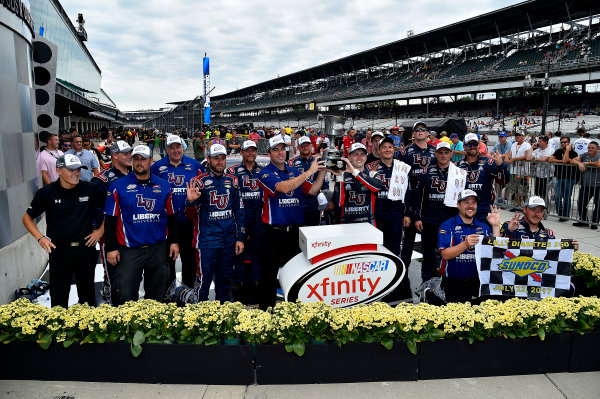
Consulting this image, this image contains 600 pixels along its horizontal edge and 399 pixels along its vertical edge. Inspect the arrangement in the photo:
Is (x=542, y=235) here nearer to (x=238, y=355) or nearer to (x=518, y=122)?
(x=238, y=355)

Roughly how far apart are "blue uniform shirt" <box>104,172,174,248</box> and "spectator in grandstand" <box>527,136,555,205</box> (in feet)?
30.5

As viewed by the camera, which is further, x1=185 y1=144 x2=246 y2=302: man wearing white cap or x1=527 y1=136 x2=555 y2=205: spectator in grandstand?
x1=527 y1=136 x2=555 y2=205: spectator in grandstand

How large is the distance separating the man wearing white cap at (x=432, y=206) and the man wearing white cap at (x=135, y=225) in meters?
3.33

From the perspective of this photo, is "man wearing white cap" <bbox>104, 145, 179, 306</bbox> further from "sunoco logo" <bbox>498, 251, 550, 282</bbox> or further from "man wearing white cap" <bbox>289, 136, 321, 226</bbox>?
"sunoco logo" <bbox>498, 251, 550, 282</bbox>

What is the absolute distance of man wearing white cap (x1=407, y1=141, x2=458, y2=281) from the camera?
17.7ft

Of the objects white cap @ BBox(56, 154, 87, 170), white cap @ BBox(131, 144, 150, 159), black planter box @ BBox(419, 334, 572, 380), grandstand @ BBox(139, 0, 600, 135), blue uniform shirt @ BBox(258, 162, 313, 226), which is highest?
grandstand @ BBox(139, 0, 600, 135)

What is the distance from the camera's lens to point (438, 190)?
17.7 ft

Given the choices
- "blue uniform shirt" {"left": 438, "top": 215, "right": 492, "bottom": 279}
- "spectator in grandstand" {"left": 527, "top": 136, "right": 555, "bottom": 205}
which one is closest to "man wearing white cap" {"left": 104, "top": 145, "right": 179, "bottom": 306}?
"blue uniform shirt" {"left": 438, "top": 215, "right": 492, "bottom": 279}

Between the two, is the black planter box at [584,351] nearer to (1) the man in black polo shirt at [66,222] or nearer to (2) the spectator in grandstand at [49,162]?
(1) the man in black polo shirt at [66,222]

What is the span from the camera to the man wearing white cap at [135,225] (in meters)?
4.05

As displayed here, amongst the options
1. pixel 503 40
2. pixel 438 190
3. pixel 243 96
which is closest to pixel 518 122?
pixel 503 40

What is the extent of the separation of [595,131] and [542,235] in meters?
30.9

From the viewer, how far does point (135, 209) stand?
4086 mm

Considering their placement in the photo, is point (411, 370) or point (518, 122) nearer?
point (411, 370)
